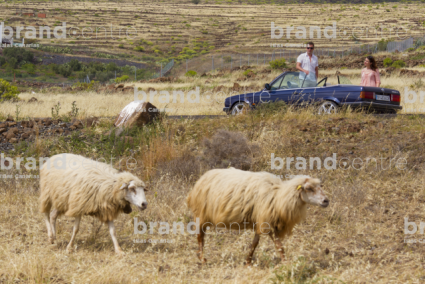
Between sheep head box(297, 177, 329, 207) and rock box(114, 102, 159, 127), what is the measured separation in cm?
739

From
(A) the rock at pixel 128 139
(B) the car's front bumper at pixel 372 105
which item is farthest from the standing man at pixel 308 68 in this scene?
(A) the rock at pixel 128 139

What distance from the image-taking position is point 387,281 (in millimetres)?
5078

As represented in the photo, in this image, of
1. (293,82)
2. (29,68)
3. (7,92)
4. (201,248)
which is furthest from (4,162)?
(29,68)

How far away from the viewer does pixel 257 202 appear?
5.37 metres

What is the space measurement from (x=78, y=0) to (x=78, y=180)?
129727 mm

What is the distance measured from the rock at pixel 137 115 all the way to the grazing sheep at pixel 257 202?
21.3 feet

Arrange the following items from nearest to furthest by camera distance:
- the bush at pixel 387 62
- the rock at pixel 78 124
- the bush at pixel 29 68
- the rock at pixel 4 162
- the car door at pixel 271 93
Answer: the rock at pixel 4 162 < the rock at pixel 78 124 < the car door at pixel 271 93 < the bush at pixel 387 62 < the bush at pixel 29 68

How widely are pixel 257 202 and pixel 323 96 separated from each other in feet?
24.7

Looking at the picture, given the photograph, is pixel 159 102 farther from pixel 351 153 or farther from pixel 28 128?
pixel 351 153

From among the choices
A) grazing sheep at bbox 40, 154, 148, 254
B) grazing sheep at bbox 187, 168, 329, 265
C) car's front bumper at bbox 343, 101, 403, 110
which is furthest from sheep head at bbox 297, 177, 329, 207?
car's front bumper at bbox 343, 101, 403, 110

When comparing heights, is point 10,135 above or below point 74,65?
below

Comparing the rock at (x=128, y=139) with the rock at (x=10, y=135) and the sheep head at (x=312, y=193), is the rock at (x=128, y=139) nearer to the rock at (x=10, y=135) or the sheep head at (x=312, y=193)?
the rock at (x=10, y=135)

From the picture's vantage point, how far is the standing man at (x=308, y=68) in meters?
12.3

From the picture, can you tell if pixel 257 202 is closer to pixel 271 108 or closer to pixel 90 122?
pixel 271 108
